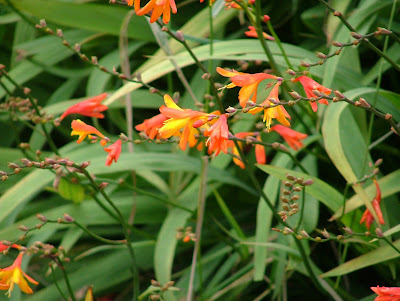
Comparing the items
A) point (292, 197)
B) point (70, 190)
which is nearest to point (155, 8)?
point (292, 197)

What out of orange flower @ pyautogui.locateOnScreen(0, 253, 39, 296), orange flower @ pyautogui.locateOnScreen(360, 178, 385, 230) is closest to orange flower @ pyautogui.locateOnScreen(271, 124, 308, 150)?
orange flower @ pyautogui.locateOnScreen(360, 178, 385, 230)

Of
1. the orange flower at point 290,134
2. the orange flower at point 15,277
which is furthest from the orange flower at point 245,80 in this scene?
the orange flower at point 15,277

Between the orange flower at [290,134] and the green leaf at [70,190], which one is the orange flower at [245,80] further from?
the green leaf at [70,190]

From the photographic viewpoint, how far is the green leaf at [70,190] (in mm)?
1404

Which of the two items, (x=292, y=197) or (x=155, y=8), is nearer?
(x=155, y=8)

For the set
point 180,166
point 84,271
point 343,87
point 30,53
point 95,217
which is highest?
point 343,87

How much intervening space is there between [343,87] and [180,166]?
46 centimetres

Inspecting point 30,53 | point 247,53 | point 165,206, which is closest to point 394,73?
point 247,53

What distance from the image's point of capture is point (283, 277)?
1.21 m

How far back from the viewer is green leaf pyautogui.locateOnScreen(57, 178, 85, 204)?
4.61 ft

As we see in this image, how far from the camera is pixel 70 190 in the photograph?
4.67 feet

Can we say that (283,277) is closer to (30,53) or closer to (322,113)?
(322,113)

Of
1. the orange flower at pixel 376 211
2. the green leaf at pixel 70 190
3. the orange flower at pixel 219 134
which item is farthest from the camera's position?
the green leaf at pixel 70 190

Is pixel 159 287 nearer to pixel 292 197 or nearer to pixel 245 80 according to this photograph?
pixel 292 197
